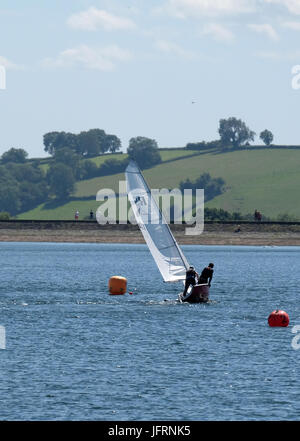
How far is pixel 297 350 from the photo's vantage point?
42594 millimetres

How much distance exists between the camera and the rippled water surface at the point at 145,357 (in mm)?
31672

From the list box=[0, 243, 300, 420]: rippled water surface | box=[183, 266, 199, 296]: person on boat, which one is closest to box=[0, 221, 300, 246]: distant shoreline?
box=[0, 243, 300, 420]: rippled water surface

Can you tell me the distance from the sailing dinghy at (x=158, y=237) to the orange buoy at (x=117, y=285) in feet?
28.9

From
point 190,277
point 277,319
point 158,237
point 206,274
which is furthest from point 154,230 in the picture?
point 277,319

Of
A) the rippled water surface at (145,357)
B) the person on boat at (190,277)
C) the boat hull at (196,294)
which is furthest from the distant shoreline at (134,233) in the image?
the person on boat at (190,277)

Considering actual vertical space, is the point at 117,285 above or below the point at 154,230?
below

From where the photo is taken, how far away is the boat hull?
57844 millimetres

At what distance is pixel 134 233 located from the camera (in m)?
172

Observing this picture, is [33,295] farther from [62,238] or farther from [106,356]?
[62,238]

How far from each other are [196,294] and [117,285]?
10772 mm

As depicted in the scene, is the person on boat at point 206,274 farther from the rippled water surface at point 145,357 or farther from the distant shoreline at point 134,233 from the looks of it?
the distant shoreline at point 134,233

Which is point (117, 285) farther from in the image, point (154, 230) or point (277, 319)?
point (277, 319)

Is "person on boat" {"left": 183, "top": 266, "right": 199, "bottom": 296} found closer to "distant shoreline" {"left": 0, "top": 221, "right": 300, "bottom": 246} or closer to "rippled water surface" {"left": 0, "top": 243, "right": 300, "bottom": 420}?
"rippled water surface" {"left": 0, "top": 243, "right": 300, "bottom": 420}
